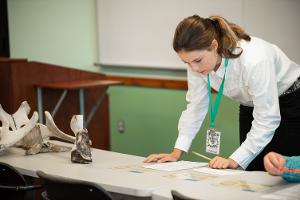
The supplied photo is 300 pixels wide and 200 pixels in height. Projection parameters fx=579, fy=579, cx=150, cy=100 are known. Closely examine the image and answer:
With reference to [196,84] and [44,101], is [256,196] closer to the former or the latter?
[196,84]

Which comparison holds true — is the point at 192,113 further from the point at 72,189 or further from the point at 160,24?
the point at 160,24

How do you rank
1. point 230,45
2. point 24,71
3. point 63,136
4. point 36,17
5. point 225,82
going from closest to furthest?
point 230,45 → point 225,82 → point 63,136 → point 24,71 → point 36,17

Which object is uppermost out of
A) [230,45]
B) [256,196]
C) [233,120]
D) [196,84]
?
[230,45]

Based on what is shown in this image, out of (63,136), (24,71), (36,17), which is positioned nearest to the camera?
(63,136)

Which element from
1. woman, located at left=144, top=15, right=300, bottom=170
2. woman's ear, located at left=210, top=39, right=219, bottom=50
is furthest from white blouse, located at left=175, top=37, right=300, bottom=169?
woman's ear, located at left=210, top=39, right=219, bottom=50

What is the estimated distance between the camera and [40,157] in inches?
113

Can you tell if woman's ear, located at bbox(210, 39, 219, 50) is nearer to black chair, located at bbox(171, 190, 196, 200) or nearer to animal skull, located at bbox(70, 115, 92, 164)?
animal skull, located at bbox(70, 115, 92, 164)

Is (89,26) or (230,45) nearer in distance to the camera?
(230,45)

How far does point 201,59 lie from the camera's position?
8.41ft

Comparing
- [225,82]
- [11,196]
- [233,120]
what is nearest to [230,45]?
[225,82]

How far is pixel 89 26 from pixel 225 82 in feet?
10.6

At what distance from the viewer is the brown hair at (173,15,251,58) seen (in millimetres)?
2529

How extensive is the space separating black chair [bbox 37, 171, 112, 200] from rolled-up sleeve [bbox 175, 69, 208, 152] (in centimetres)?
85

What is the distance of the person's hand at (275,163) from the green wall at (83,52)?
10.2 ft
